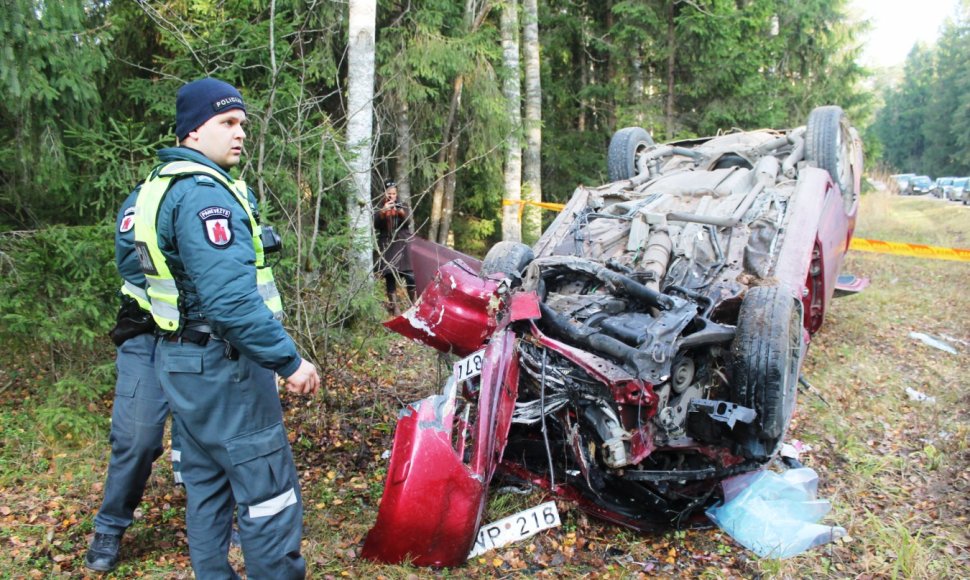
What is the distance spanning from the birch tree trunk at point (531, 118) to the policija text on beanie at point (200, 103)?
774 cm

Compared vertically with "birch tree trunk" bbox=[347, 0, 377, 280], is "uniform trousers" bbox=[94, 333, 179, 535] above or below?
below

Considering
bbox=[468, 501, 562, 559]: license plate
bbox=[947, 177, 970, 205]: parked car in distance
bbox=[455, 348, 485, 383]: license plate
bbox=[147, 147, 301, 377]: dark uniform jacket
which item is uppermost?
bbox=[947, 177, 970, 205]: parked car in distance

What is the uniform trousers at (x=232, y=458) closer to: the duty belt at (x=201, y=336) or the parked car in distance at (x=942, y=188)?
the duty belt at (x=201, y=336)

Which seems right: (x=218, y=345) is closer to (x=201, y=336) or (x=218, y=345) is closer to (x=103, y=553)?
(x=201, y=336)

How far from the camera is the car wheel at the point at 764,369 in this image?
355cm

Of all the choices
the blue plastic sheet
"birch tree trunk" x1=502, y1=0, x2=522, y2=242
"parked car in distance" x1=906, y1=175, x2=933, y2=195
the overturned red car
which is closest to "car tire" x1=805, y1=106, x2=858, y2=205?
the overturned red car

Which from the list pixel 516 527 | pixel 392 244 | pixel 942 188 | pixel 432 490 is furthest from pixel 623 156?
pixel 942 188

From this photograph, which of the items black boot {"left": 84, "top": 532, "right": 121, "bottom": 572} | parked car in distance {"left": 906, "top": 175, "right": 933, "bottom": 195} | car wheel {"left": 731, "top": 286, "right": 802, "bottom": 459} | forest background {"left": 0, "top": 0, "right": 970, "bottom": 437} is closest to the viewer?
black boot {"left": 84, "top": 532, "right": 121, "bottom": 572}

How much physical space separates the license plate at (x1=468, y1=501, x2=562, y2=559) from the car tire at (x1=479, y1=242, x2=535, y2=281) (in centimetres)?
167

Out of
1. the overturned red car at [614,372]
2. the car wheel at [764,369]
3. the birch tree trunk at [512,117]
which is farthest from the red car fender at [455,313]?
the birch tree trunk at [512,117]

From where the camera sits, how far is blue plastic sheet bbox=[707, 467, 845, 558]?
3.28m

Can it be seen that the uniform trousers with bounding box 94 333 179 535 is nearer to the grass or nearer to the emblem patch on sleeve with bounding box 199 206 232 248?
the grass

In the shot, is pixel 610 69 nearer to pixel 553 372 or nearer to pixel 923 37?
pixel 553 372

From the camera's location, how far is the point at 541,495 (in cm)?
369
